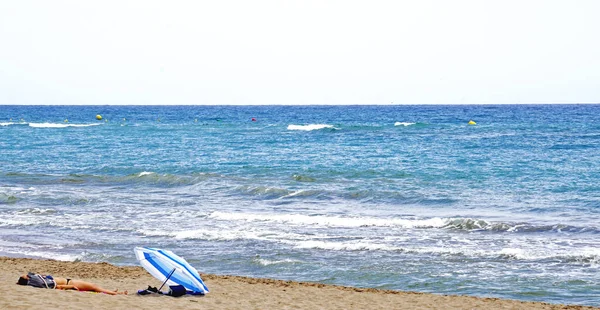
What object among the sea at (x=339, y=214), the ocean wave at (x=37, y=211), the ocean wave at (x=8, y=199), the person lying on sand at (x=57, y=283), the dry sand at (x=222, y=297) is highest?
the person lying on sand at (x=57, y=283)

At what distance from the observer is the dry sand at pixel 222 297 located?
9508 millimetres

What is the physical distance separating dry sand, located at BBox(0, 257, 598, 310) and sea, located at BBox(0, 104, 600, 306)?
2.87 ft

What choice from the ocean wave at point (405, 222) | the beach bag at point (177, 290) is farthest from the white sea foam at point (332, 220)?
the beach bag at point (177, 290)

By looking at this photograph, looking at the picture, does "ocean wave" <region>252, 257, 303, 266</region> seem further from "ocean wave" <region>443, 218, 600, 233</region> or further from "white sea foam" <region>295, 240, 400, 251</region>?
"ocean wave" <region>443, 218, 600, 233</region>

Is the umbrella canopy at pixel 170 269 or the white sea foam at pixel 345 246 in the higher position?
the umbrella canopy at pixel 170 269

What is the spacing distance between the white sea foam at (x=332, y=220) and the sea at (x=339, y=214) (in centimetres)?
5

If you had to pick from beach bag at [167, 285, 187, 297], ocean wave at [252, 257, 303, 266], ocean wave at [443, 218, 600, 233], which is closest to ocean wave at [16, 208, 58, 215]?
ocean wave at [252, 257, 303, 266]

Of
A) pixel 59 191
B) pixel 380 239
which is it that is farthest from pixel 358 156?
pixel 380 239

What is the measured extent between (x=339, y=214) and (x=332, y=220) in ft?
3.63

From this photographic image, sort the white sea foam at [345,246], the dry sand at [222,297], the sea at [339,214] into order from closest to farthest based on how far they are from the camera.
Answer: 1. the dry sand at [222,297]
2. the sea at [339,214]
3. the white sea foam at [345,246]

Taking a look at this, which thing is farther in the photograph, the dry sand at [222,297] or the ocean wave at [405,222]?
the ocean wave at [405,222]

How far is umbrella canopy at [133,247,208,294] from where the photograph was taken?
1080 cm

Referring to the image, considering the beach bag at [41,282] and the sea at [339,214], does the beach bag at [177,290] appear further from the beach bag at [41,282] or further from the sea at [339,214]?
the sea at [339,214]

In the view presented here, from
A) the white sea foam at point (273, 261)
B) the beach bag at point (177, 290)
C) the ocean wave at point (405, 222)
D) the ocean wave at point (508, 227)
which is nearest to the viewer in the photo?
the beach bag at point (177, 290)
